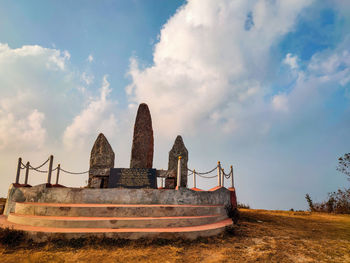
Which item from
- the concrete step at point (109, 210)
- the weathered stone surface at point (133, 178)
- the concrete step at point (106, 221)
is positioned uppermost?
the weathered stone surface at point (133, 178)

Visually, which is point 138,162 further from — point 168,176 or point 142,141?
point 168,176

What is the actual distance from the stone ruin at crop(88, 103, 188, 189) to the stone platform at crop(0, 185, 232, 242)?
75.2 inches

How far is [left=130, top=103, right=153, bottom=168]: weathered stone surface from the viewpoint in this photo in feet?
38.3

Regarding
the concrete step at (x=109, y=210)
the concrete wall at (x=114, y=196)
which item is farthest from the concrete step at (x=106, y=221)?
the concrete wall at (x=114, y=196)

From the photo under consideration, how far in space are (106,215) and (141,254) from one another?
212 centimetres

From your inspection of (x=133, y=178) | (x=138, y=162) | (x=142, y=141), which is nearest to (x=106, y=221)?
(x=133, y=178)

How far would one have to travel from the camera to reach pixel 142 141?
38.9ft

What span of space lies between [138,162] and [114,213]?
5012mm

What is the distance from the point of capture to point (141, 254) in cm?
498

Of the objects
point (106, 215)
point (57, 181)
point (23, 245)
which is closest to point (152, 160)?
point (57, 181)

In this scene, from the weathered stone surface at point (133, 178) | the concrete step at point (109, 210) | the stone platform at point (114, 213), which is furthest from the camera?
the weathered stone surface at point (133, 178)

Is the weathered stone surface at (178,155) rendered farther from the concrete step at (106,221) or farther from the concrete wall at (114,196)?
the concrete step at (106,221)

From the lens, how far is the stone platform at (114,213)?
581cm

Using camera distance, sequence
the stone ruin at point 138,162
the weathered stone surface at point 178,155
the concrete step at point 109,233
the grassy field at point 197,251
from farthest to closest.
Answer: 1. the weathered stone surface at point 178,155
2. the stone ruin at point 138,162
3. the concrete step at point 109,233
4. the grassy field at point 197,251
